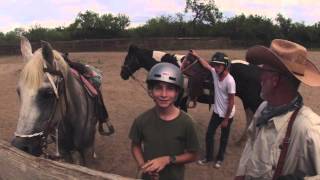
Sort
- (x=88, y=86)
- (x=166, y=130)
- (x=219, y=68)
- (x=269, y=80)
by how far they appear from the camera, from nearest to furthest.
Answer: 1. (x=269, y=80)
2. (x=166, y=130)
3. (x=88, y=86)
4. (x=219, y=68)

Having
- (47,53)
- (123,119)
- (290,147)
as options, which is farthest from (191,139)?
(123,119)

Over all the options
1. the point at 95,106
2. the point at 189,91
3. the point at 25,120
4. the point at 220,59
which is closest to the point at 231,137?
the point at 189,91

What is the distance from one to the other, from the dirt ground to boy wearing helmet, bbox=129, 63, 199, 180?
12.5 feet

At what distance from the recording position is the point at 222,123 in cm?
717

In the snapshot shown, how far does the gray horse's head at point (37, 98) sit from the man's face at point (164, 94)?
162 cm

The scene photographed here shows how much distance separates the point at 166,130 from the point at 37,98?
Answer: 1.68m

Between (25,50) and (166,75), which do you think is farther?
(25,50)

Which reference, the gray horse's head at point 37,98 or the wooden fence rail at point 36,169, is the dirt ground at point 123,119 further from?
the wooden fence rail at point 36,169

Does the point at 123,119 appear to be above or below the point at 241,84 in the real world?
below

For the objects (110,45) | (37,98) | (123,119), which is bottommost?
(123,119)

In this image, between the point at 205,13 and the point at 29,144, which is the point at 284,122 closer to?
the point at 29,144

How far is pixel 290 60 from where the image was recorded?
2365 millimetres

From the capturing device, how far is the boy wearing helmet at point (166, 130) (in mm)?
3100

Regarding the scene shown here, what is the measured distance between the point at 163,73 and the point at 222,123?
4.23 m
